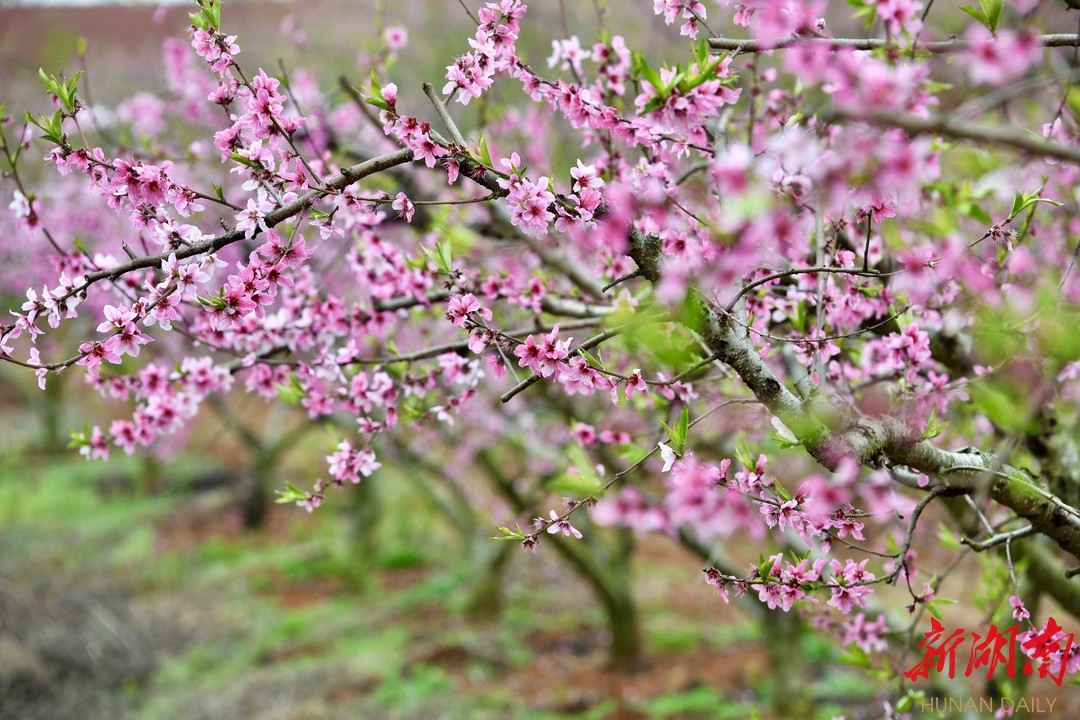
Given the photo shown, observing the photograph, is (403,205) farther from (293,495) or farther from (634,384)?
(293,495)

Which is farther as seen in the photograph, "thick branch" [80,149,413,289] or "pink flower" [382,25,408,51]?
"pink flower" [382,25,408,51]

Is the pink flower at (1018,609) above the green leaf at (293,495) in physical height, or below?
below

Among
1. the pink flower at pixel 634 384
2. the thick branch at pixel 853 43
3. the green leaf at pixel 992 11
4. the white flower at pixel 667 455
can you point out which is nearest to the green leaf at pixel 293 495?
the pink flower at pixel 634 384

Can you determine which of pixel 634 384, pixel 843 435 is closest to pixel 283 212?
pixel 634 384

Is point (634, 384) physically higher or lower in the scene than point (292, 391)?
lower

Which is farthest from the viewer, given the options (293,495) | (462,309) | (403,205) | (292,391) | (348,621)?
(348,621)

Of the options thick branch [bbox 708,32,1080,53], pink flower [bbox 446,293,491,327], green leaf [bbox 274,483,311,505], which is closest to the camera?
thick branch [bbox 708,32,1080,53]

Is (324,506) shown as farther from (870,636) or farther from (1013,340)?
(1013,340)

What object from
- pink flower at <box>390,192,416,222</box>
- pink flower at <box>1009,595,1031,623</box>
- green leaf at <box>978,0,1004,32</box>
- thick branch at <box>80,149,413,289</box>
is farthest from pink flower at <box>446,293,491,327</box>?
pink flower at <box>1009,595,1031,623</box>

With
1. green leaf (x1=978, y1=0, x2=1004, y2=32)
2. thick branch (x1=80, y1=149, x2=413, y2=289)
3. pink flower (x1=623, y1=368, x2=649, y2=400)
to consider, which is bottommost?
pink flower (x1=623, y1=368, x2=649, y2=400)

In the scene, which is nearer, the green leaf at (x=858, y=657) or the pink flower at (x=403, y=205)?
the pink flower at (x=403, y=205)

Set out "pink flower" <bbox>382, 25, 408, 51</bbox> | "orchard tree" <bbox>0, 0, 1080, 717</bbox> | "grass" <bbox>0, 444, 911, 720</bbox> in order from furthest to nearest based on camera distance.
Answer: "grass" <bbox>0, 444, 911, 720</bbox>
"pink flower" <bbox>382, 25, 408, 51</bbox>
"orchard tree" <bbox>0, 0, 1080, 717</bbox>

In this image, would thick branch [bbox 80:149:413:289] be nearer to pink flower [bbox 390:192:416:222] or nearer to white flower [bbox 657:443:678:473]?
pink flower [bbox 390:192:416:222]

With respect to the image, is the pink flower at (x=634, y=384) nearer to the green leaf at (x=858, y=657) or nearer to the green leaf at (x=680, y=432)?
the green leaf at (x=680, y=432)
